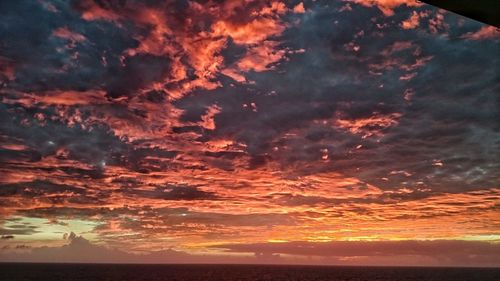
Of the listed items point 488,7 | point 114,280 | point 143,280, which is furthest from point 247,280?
point 488,7

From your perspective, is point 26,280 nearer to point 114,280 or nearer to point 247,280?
point 114,280

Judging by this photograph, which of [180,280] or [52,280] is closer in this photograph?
[52,280]

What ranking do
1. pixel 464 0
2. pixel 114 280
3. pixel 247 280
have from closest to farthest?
1. pixel 464 0
2. pixel 114 280
3. pixel 247 280

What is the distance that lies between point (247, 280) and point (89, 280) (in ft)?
179

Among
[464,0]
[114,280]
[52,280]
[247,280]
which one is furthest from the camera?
[247,280]

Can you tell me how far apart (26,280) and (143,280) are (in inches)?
1481

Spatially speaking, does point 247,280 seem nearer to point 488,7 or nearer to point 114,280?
point 114,280

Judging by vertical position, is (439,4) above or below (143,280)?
above

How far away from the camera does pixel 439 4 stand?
3.81m

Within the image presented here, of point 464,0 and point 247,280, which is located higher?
point 464,0

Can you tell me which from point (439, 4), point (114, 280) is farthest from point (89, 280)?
point (439, 4)

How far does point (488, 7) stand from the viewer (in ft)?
12.6

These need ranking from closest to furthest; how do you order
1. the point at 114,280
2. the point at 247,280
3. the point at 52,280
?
1. the point at 52,280
2. the point at 114,280
3. the point at 247,280

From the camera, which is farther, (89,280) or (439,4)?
(89,280)
